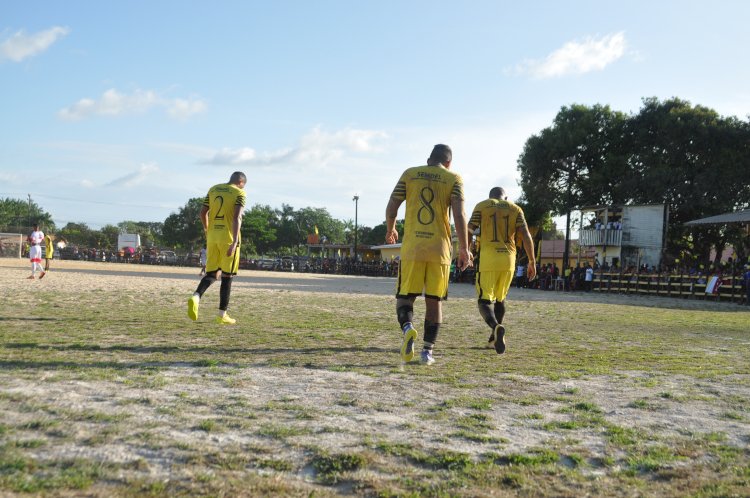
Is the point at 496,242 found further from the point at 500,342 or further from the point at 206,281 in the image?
the point at 206,281

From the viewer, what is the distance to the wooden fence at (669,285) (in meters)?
24.4

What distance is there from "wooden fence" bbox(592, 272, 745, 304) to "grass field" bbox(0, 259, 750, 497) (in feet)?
64.3

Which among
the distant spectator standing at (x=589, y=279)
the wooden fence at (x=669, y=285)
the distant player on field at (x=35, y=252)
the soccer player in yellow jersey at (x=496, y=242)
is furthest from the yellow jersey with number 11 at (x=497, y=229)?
the distant spectator standing at (x=589, y=279)

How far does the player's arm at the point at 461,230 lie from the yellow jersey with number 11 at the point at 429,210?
6 centimetres

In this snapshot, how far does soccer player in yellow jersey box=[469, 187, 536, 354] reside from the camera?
23.8ft

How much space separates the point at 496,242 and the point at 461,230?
1.51m

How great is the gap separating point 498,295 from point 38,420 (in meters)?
5.29

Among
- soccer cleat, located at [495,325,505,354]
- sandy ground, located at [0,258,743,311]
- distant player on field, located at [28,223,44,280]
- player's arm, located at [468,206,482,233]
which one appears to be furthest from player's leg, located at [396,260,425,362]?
distant player on field, located at [28,223,44,280]

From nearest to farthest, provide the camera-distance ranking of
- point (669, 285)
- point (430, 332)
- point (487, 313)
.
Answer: point (430, 332)
point (487, 313)
point (669, 285)

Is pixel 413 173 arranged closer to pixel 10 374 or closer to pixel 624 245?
pixel 10 374

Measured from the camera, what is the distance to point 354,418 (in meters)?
3.53

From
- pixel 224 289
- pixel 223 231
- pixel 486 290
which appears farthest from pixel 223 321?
pixel 486 290

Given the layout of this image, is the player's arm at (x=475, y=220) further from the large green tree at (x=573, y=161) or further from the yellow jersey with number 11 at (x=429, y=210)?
the large green tree at (x=573, y=161)

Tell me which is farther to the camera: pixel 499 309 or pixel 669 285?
pixel 669 285
